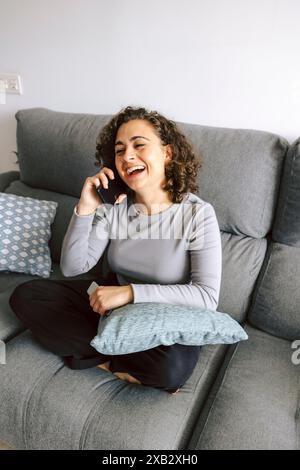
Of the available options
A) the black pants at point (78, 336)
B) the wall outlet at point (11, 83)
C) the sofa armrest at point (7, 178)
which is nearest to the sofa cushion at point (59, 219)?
the sofa armrest at point (7, 178)

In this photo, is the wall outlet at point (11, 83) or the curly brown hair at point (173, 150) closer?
the curly brown hair at point (173, 150)

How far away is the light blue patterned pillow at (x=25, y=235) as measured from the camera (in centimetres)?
144

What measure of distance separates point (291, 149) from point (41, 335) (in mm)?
1053

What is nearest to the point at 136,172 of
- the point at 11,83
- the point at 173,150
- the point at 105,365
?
the point at 173,150

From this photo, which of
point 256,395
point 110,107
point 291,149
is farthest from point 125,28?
point 256,395

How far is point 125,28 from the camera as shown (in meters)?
1.54

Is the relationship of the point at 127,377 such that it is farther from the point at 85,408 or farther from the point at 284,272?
the point at 284,272

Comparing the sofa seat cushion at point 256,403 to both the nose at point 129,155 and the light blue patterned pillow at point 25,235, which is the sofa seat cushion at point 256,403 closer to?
the nose at point 129,155

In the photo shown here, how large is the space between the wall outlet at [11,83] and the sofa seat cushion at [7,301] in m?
1.03

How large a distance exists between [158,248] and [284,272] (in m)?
0.47

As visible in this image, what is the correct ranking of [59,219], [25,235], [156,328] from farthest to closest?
[59,219]
[25,235]
[156,328]

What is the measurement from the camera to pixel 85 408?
931 millimetres
